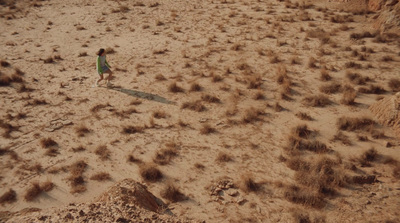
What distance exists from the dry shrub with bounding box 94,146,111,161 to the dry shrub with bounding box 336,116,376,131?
256 inches

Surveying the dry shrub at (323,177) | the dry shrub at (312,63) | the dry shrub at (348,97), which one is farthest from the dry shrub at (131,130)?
the dry shrub at (312,63)

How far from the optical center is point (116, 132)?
8.48 metres

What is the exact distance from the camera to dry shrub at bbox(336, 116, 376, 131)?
26.2ft

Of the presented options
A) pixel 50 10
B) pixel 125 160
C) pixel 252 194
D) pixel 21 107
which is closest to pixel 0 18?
pixel 50 10

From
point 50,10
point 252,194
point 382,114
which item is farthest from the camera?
point 50,10

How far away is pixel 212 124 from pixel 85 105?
4.54 m

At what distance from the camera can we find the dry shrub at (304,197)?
5.87 metres

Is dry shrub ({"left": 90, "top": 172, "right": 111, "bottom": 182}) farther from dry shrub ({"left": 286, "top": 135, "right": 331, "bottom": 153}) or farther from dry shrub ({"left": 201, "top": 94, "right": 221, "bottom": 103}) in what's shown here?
dry shrub ({"left": 286, "top": 135, "right": 331, "bottom": 153})

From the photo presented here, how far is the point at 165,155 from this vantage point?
24.7ft

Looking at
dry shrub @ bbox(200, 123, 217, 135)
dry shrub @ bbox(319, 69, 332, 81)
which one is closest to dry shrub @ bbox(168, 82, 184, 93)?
dry shrub @ bbox(200, 123, 217, 135)

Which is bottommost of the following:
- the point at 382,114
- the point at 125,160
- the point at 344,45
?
the point at 125,160

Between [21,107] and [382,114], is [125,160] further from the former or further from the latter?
[382,114]

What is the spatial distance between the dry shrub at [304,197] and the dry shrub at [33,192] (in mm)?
5604

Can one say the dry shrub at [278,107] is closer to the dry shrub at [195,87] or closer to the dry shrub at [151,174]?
the dry shrub at [195,87]
